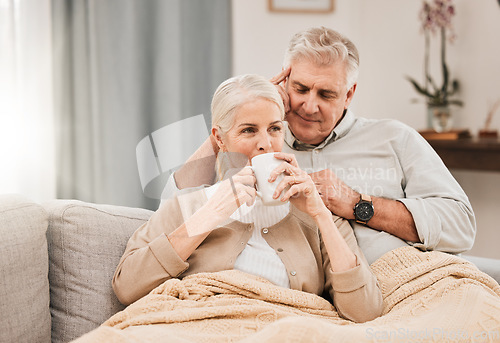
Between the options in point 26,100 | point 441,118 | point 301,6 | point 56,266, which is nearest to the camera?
point 56,266

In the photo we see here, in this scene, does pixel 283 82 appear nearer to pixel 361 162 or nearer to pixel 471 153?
pixel 361 162

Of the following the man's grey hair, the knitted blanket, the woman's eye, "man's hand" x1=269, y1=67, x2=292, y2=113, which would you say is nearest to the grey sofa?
the knitted blanket

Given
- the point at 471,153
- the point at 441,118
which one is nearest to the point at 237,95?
the point at 471,153

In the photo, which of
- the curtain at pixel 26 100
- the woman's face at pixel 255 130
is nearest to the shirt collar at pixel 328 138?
the woman's face at pixel 255 130

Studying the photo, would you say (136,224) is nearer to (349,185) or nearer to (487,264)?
(349,185)

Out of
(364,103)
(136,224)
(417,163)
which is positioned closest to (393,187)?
(417,163)

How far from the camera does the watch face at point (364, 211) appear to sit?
1.49m

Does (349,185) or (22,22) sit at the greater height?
(22,22)

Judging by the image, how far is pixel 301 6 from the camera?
3.19 metres

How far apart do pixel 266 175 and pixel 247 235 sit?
0.23m

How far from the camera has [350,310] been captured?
48.6 inches

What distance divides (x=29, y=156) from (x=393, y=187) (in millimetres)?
1636

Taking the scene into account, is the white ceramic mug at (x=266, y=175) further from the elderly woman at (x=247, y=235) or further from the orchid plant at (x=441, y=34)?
the orchid plant at (x=441, y=34)

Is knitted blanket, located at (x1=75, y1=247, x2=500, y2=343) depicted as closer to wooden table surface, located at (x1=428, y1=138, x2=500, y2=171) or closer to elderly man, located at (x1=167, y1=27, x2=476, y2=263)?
elderly man, located at (x1=167, y1=27, x2=476, y2=263)
